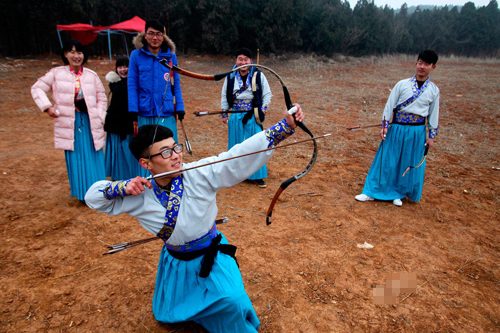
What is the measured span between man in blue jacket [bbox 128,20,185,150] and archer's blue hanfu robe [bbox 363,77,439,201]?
2.89 metres

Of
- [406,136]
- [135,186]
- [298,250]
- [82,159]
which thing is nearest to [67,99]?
[82,159]

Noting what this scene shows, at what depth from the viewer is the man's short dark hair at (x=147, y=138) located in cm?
193

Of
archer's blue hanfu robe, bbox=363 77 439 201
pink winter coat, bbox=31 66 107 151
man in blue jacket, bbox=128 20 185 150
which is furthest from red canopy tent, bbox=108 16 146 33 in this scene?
archer's blue hanfu robe, bbox=363 77 439 201

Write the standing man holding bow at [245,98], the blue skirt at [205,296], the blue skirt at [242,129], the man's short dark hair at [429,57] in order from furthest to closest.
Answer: the blue skirt at [242,129] < the standing man holding bow at [245,98] < the man's short dark hair at [429,57] < the blue skirt at [205,296]

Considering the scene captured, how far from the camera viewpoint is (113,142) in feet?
14.1

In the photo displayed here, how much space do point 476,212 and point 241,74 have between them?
3.90m

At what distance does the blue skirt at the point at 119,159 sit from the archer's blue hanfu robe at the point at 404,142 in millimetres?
3401

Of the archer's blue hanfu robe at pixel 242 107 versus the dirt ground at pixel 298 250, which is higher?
the archer's blue hanfu robe at pixel 242 107

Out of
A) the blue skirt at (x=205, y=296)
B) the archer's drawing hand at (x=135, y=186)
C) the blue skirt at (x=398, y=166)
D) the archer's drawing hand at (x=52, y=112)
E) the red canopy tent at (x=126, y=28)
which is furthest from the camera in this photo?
the red canopy tent at (x=126, y=28)

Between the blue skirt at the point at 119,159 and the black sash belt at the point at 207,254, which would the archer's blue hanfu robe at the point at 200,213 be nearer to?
the black sash belt at the point at 207,254

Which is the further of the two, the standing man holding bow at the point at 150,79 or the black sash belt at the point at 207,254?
the standing man holding bow at the point at 150,79

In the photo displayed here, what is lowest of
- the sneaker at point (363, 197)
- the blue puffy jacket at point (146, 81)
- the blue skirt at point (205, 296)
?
the sneaker at point (363, 197)

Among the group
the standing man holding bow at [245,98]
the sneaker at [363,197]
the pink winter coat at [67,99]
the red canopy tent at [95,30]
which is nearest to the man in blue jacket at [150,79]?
the pink winter coat at [67,99]

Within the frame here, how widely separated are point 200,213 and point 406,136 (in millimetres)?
3435
